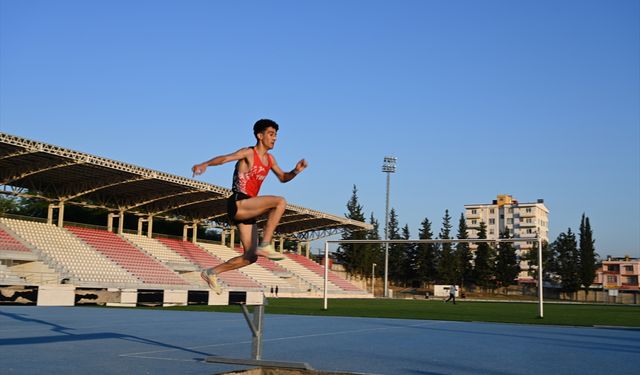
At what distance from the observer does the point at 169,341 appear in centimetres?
1088

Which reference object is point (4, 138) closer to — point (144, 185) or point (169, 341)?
point (144, 185)

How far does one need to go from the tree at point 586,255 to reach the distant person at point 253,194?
94.7 meters

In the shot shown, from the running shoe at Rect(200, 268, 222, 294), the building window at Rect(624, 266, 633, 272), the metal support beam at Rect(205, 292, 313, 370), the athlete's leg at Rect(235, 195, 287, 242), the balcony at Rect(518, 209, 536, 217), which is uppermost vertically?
the balcony at Rect(518, 209, 536, 217)

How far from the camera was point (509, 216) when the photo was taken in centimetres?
13612

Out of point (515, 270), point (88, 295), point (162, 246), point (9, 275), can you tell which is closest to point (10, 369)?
point (88, 295)

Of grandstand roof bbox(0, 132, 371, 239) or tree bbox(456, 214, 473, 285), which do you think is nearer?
grandstand roof bbox(0, 132, 371, 239)

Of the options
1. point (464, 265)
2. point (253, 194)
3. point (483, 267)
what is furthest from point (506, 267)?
point (253, 194)

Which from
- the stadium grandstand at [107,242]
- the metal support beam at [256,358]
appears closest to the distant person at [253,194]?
the metal support beam at [256,358]

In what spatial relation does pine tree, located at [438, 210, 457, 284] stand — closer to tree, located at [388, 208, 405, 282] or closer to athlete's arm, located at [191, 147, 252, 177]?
tree, located at [388, 208, 405, 282]

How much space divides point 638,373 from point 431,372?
262 centimetres

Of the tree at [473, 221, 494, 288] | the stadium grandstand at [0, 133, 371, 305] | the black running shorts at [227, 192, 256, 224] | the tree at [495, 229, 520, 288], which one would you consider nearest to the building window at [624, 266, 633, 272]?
the tree at [495, 229, 520, 288]

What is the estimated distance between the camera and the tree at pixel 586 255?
303 feet

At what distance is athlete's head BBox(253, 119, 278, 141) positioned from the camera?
674cm

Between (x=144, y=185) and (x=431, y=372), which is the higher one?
(x=144, y=185)
